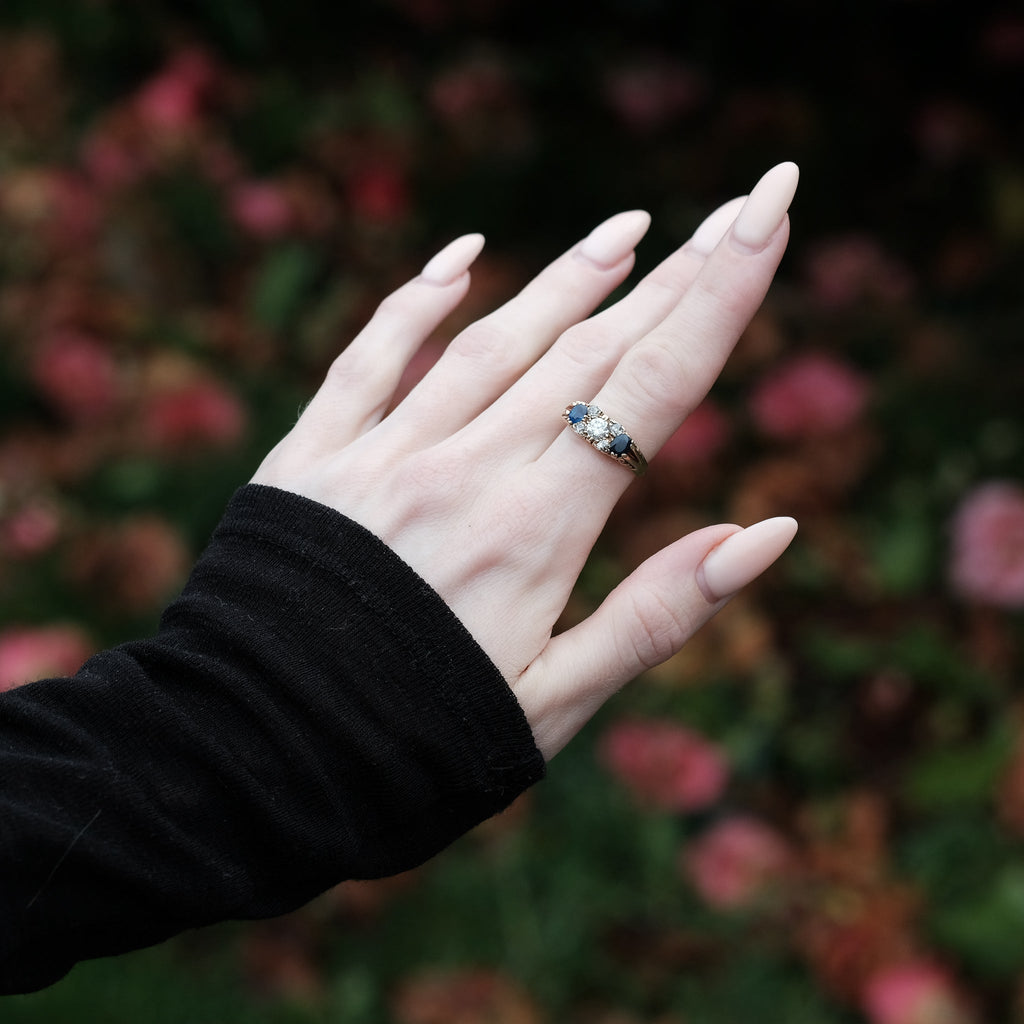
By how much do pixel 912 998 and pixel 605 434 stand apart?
1.31 metres

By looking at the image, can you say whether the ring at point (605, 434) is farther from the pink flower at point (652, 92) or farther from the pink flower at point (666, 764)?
the pink flower at point (652, 92)

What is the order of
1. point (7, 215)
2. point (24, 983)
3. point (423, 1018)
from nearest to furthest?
point (24, 983), point (423, 1018), point (7, 215)

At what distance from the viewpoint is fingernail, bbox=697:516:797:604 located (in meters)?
1.08

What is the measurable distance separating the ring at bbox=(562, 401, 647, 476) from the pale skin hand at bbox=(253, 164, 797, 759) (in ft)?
0.05

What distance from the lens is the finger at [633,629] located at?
3.70ft

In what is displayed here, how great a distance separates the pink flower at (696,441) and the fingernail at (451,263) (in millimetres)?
1252

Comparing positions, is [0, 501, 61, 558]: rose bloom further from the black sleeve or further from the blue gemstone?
the blue gemstone

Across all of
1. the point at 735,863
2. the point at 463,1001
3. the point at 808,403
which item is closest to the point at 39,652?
the point at 463,1001

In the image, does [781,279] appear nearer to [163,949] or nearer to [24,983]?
[163,949]

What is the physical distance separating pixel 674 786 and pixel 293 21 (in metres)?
2.83

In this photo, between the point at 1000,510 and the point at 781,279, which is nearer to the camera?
the point at 1000,510

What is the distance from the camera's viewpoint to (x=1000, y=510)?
2.25m

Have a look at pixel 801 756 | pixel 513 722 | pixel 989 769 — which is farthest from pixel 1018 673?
pixel 513 722

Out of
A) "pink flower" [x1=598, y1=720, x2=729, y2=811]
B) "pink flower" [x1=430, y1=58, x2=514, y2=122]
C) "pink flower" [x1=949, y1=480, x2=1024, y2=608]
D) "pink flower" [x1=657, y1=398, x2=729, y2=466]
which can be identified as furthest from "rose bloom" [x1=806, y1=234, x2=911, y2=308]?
"pink flower" [x1=598, y1=720, x2=729, y2=811]
